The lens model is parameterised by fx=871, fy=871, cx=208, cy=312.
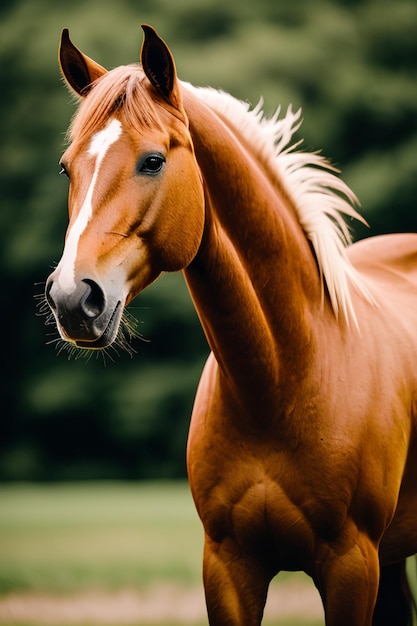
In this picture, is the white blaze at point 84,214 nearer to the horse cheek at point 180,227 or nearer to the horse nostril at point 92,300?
the horse nostril at point 92,300

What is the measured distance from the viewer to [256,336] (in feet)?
7.98

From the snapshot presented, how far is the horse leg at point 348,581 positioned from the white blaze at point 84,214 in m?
1.10

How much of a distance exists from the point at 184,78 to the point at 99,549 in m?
7.35

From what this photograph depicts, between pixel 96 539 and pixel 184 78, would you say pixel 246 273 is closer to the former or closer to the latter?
pixel 96 539

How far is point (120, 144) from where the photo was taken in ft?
6.88

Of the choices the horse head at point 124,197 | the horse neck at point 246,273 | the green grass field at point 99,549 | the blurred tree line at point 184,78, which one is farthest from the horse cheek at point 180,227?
the blurred tree line at point 184,78

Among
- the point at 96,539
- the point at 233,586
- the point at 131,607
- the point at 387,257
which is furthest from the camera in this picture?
the point at 96,539

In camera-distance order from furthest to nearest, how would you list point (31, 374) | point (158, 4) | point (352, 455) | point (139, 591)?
point (158, 4)
point (31, 374)
point (139, 591)
point (352, 455)

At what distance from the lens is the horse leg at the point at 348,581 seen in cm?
241

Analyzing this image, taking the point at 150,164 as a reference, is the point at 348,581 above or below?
below

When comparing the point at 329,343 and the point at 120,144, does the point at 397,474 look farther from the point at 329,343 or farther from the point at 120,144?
the point at 120,144

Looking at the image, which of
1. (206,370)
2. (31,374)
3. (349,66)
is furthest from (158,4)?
(206,370)

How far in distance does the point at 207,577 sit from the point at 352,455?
0.56m

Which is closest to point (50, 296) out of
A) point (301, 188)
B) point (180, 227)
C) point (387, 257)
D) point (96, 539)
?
point (180, 227)
